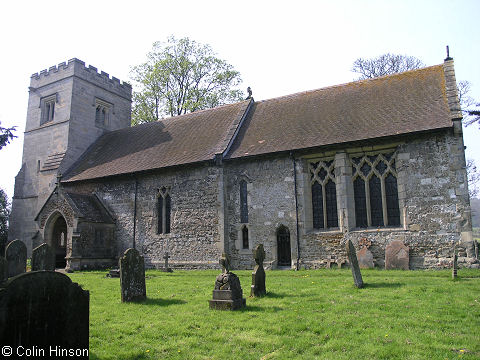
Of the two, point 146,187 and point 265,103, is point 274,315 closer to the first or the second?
point 146,187

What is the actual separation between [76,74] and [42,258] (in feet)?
52.4

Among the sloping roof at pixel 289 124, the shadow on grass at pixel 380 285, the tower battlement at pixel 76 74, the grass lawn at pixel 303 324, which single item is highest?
the tower battlement at pixel 76 74

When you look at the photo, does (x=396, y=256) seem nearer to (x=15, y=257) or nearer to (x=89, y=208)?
(x=15, y=257)

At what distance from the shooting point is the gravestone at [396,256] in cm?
1379

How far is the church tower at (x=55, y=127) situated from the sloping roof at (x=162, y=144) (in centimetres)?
123

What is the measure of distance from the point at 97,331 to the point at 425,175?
39.9 feet

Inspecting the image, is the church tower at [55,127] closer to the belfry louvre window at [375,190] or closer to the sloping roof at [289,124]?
the sloping roof at [289,124]

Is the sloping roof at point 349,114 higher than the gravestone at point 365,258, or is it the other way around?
the sloping roof at point 349,114

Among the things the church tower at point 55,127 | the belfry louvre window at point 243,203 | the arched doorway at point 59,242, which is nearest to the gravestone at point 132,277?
the belfry louvre window at point 243,203

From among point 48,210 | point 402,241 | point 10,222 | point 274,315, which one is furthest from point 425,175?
point 10,222

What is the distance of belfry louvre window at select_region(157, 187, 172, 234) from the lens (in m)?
19.0

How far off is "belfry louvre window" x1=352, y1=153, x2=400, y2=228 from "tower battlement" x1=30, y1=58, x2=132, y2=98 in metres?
19.0

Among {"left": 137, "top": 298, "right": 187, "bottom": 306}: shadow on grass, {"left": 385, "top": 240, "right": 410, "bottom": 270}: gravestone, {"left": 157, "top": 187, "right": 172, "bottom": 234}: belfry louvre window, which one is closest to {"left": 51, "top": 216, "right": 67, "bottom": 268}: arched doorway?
{"left": 157, "top": 187, "right": 172, "bottom": 234}: belfry louvre window

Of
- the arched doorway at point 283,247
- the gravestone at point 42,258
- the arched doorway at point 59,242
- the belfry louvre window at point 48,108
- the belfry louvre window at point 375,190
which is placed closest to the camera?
the gravestone at point 42,258
